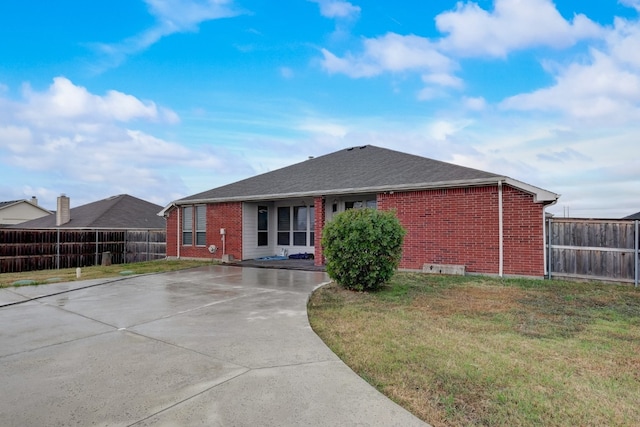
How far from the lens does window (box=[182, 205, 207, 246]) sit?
51.1 feet

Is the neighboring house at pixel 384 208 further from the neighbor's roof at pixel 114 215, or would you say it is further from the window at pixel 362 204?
the neighbor's roof at pixel 114 215

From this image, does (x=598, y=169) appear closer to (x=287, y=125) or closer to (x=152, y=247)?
(x=287, y=125)

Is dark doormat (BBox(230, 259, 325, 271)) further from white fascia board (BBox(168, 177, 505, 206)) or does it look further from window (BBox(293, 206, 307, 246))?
white fascia board (BBox(168, 177, 505, 206))

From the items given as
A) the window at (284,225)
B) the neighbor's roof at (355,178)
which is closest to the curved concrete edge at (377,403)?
the neighbor's roof at (355,178)

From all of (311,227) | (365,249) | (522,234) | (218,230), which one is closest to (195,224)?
(218,230)

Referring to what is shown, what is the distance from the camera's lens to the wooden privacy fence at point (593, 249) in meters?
8.09

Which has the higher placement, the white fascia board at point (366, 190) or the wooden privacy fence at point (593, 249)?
the white fascia board at point (366, 190)

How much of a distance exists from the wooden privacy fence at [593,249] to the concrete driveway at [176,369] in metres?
6.69

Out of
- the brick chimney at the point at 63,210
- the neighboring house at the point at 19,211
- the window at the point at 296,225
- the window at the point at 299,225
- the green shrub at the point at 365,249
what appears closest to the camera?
the green shrub at the point at 365,249

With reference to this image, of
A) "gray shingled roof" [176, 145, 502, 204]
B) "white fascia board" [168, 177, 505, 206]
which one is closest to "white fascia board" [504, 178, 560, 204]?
"white fascia board" [168, 177, 505, 206]

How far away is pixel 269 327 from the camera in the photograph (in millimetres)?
4871

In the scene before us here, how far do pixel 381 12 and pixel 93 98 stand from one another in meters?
11.3

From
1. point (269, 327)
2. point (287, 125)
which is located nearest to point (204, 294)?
point (269, 327)

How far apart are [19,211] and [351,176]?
128 feet
